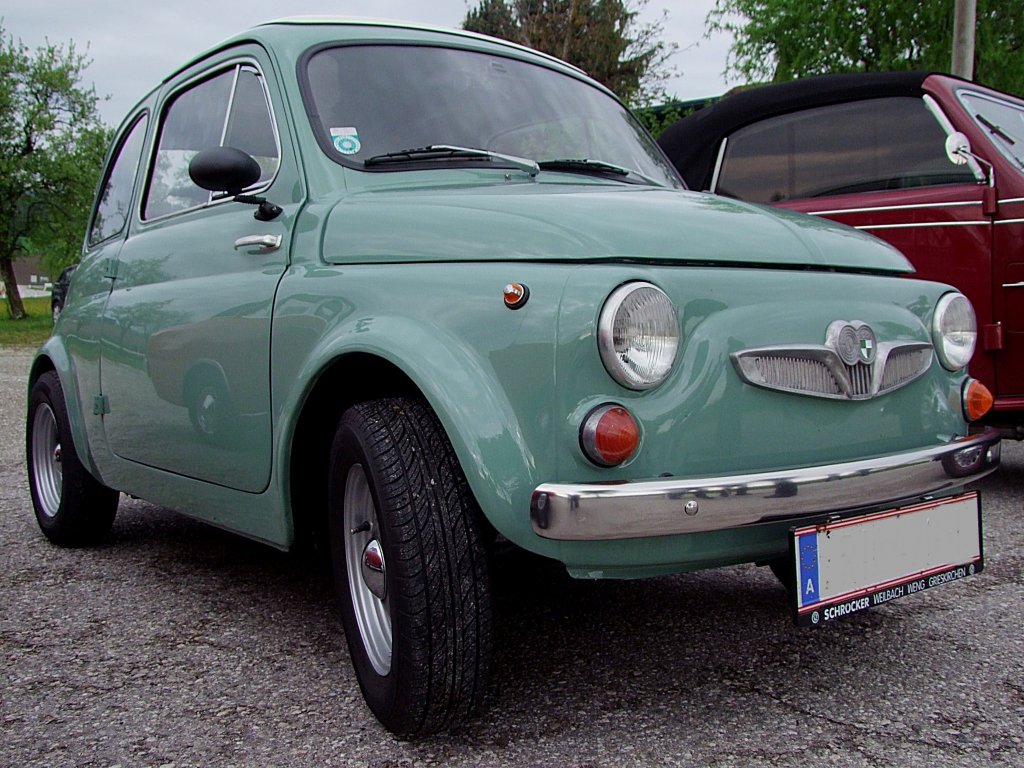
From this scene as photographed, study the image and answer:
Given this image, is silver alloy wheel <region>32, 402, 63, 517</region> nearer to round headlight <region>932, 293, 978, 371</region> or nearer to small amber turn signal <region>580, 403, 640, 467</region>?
small amber turn signal <region>580, 403, 640, 467</region>

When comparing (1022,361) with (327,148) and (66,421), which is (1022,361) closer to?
(327,148)

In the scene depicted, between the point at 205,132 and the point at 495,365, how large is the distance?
1.82 m

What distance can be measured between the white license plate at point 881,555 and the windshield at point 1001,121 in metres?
2.88

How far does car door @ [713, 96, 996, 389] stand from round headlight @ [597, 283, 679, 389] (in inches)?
118

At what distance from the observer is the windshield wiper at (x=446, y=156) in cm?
279

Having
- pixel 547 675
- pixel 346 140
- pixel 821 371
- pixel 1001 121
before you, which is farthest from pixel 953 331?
pixel 1001 121

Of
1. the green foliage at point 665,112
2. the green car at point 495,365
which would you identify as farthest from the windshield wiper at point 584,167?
the green foliage at point 665,112

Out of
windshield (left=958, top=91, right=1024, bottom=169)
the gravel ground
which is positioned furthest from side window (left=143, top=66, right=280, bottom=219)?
windshield (left=958, top=91, right=1024, bottom=169)

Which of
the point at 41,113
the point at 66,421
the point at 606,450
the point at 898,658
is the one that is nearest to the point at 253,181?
the point at 606,450

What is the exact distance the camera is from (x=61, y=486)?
411 cm

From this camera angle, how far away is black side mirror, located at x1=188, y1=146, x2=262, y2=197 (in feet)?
8.82

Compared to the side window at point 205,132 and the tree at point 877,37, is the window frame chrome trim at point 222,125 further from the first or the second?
the tree at point 877,37

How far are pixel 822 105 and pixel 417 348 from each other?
3.82m

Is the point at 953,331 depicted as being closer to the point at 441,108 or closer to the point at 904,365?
the point at 904,365
